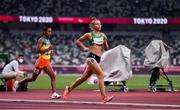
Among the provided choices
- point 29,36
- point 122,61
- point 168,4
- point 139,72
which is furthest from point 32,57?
point 122,61

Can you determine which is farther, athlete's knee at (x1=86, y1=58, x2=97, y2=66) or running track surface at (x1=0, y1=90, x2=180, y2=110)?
athlete's knee at (x1=86, y1=58, x2=97, y2=66)

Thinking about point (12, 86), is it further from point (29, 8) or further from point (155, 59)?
point (29, 8)

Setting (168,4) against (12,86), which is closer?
(12,86)

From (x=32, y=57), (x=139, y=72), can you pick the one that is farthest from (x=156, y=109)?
(x=32, y=57)

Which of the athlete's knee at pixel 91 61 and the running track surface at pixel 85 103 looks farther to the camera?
the athlete's knee at pixel 91 61

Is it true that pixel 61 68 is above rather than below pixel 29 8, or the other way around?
below

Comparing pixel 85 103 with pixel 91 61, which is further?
pixel 91 61

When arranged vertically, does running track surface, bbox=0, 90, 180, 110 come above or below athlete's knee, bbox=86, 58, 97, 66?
below

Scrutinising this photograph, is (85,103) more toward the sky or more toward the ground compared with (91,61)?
more toward the ground

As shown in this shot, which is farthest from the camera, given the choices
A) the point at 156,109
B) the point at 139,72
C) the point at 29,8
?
the point at 29,8

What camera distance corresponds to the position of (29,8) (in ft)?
187

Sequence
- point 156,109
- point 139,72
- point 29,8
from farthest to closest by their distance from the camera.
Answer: point 29,8
point 139,72
point 156,109

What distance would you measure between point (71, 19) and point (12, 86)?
34.8m

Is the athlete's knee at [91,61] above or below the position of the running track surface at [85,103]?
above
